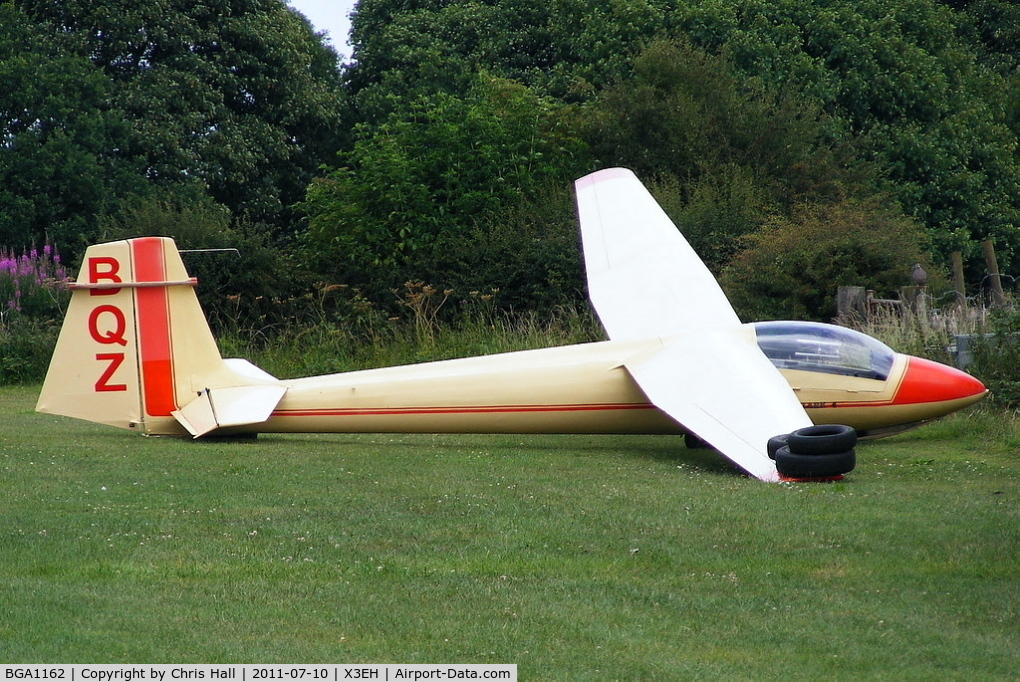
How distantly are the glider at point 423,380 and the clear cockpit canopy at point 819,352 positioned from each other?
0.02 m

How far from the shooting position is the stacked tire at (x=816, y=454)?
9383 mm

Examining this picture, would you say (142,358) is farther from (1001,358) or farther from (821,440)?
(1001,358)

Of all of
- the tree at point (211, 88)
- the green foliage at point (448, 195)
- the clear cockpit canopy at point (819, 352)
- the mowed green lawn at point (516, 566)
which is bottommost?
→ the mowed green lawn at point (516, 566)

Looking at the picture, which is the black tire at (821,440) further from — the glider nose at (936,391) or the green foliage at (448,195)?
the green foliage at (448,195)

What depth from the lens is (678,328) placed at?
41.4ft

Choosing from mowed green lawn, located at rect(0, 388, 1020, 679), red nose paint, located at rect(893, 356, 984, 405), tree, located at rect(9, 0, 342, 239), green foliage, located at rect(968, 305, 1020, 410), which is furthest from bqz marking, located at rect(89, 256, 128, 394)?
tree, located at rect(9, 0, 342, 239)

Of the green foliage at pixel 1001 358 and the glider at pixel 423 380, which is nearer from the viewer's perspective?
the glider at pixel 423 380

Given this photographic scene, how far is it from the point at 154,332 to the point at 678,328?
560cm

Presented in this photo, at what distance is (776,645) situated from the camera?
534 cm

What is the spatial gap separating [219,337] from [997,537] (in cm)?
1743

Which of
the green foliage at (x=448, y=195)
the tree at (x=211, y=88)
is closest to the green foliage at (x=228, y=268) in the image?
the green foliage at (x=448, y=195)

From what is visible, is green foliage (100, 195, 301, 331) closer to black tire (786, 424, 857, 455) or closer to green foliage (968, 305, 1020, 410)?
green foliage (968, 305, 1020, 410)

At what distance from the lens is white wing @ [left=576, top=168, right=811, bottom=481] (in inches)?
408

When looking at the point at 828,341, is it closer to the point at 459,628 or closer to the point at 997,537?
the point at 997,537
